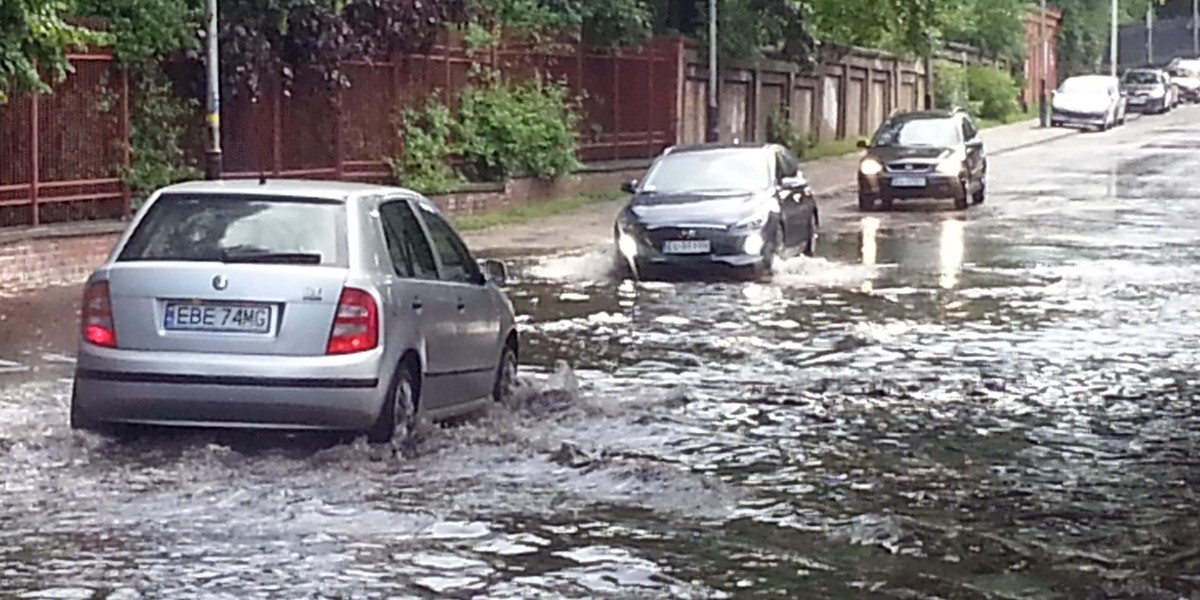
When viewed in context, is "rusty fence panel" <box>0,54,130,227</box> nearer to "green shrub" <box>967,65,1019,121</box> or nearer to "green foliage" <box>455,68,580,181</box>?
"green foliage" <box>455,68,580,181</box>

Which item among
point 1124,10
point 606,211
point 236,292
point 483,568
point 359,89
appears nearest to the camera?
point 483,568

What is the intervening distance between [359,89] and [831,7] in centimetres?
1625

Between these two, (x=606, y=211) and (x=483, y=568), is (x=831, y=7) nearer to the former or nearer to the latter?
(x=606, y=211)

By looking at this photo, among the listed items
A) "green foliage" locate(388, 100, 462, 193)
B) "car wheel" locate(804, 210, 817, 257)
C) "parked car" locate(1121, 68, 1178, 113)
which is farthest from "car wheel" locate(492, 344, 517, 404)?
"parked car" locate(1121, 68, 1178, 113)

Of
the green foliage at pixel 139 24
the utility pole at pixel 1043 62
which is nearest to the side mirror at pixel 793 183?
the green foliage at pixel 139 24

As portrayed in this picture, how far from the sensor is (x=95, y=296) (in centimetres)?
1011

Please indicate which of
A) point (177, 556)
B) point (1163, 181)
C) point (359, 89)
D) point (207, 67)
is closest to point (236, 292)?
point (177, 556)

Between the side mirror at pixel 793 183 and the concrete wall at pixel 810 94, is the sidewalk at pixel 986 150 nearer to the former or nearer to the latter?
the concrete wall at pixel 810 94

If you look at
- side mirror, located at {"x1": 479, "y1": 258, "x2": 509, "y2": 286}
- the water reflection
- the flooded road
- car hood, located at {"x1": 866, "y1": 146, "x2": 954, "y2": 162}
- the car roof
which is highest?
the car roof

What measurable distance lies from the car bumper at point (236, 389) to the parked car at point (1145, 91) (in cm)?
6224

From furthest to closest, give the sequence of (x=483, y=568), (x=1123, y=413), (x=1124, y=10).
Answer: (x=1124, y=10), (x=1123, y=413), (x=483, y=568)

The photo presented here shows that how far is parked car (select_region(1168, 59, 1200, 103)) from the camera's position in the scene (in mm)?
79875

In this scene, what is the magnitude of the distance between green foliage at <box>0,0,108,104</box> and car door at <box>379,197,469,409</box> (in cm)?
789

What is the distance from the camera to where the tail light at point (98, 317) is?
1004 centimetres
